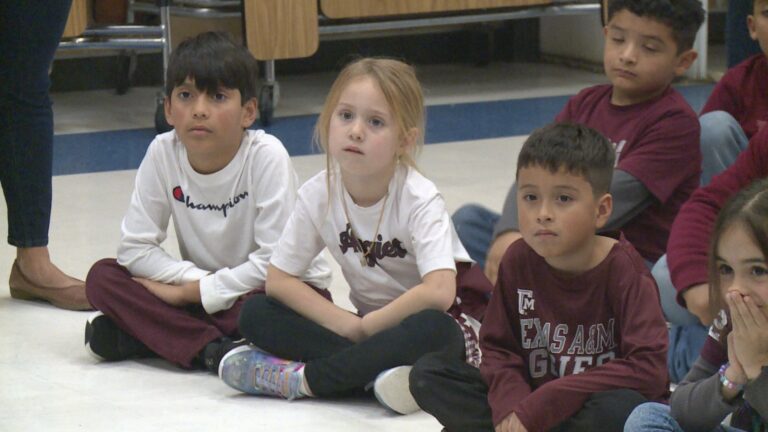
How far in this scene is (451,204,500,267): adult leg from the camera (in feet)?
8.52

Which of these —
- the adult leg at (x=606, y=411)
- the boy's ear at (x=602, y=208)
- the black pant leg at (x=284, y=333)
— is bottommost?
the black pant leg at (x=284, y=333)

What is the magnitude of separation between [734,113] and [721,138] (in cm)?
13

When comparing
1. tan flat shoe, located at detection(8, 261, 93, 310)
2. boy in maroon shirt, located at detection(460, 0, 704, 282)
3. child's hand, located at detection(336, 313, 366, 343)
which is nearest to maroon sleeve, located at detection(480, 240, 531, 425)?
child's hand, located at detection(336, 313, 366, 343)

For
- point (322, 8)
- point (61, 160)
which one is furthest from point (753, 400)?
point (322, 8)

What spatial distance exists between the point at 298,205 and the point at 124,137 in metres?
2.16

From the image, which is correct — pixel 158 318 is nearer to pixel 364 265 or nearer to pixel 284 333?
pixel 284 333

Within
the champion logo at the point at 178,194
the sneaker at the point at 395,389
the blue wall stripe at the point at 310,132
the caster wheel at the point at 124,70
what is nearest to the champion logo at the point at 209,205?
the champion logo at the point at 178,194

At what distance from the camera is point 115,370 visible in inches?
88.8

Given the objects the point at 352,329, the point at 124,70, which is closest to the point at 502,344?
the point at 352,329

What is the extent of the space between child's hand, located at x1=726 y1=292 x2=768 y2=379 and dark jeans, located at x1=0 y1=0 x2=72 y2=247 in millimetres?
1516

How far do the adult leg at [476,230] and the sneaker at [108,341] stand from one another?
67cm

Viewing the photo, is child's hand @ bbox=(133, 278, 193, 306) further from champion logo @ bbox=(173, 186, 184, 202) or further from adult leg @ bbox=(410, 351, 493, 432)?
adult leg @ bbox=(410, 351, 493, 432)

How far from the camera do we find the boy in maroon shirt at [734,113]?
235 centimetres

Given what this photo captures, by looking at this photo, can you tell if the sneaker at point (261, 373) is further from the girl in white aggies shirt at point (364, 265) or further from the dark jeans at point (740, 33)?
the dark jeans at point (740, 33)
